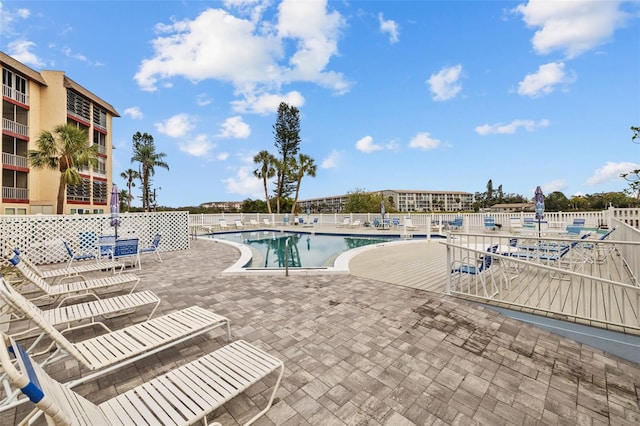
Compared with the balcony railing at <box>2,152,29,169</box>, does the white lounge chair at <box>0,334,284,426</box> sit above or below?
below

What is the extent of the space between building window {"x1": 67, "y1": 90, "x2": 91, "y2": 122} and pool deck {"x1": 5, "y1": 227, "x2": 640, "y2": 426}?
22346mm

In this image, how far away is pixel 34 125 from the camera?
54.5 feet

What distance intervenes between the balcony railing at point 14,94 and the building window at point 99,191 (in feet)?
20.5

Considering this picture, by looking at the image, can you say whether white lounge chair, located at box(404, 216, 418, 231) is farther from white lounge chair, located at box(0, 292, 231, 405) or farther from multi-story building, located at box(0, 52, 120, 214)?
multi-story building, located at box(0, 52, 120, 214)

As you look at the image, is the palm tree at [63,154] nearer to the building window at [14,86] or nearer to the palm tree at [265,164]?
the building window at [14,86]

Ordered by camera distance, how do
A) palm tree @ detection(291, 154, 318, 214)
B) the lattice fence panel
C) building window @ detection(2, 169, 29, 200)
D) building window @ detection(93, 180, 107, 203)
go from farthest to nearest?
1. palm tree @ detection(291, 154, 318, 214)
2. building window @ detection(93, 180, 107, 203)
3. building window @ detection(2, 169, 29, 200)
4. the lattice fence panel

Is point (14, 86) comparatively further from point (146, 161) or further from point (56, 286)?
point (56, 286)

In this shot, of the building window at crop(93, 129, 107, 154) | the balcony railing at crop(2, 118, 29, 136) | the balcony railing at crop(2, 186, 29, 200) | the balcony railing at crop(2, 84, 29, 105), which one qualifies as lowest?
the balcony railing at crop(2, 186, 29, 200)

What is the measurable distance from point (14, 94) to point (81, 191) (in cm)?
661

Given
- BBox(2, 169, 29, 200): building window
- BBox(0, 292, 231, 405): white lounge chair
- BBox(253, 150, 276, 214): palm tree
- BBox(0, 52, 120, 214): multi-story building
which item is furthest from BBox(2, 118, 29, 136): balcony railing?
BBox(0, 292, 231, 405): white lounge chair

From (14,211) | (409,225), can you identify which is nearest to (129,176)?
(14,211)

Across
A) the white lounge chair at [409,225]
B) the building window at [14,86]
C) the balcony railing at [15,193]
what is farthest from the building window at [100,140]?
the white lounge chair at [409,225]

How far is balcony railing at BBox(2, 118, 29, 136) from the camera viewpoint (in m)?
15.1

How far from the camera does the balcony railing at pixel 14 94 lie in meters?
15.0
